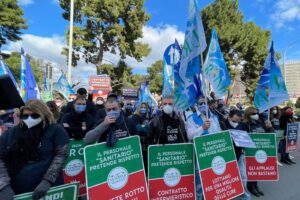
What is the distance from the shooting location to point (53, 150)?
320 cm

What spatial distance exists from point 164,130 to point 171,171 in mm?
559

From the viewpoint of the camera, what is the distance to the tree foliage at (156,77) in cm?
5712

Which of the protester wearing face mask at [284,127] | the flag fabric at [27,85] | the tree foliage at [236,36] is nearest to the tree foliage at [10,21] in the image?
the tree foliage at [236,36]

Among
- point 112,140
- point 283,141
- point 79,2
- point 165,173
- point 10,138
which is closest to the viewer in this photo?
point 10,138

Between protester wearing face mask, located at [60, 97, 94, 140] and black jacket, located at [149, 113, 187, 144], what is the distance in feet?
3.79

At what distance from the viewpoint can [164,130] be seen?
14.4ft

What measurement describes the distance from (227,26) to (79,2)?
1432 centimetres

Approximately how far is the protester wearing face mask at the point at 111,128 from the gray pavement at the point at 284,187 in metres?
3.48

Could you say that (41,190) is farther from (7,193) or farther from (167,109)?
(167,109)

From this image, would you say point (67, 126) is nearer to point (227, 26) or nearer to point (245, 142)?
point (245, 142)

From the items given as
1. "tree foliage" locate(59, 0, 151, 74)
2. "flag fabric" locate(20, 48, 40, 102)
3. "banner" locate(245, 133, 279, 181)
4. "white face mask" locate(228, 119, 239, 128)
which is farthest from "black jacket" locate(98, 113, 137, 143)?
"tree foliage" locate(59, 0, 151, 74)

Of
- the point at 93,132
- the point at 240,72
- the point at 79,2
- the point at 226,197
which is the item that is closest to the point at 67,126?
the point at 93,132

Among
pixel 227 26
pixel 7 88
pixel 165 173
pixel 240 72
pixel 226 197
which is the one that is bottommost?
pixel 226 197

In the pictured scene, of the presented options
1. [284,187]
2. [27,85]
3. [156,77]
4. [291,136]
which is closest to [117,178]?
[284,187]
